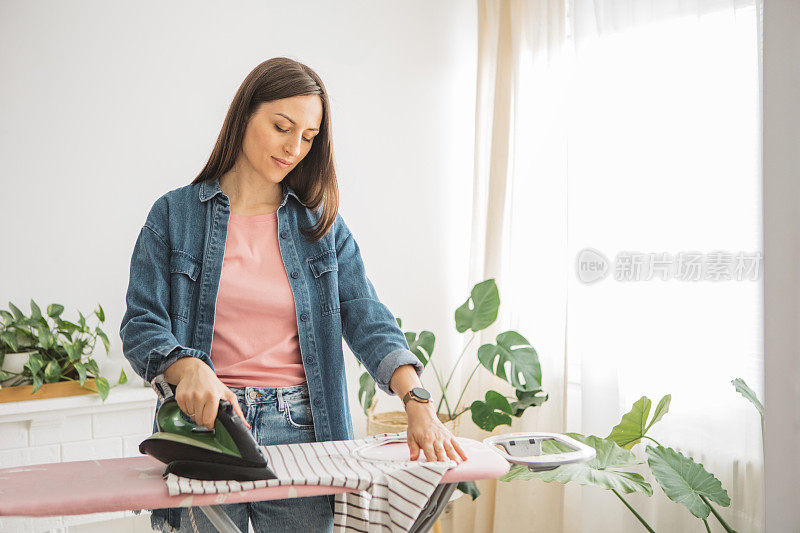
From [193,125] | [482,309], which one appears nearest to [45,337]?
[193,125]

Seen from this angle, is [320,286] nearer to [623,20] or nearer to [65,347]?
[65,347]

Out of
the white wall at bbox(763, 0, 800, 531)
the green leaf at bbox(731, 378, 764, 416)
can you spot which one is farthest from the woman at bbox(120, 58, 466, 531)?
the green leaf at bbox(731, 378, 764, 416)

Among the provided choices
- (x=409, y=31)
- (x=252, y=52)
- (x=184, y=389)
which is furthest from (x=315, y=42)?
(x=184, y=389)

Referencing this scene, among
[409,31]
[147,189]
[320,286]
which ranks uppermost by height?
[409,31]

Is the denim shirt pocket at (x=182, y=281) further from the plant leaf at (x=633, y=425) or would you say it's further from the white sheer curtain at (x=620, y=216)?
the white sheer curtain at (x=620, y=216)

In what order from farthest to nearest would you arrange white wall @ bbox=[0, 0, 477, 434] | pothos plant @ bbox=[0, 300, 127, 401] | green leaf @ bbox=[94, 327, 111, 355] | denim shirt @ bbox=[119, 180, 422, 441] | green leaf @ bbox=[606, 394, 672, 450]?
white wall @ bbox=[0, 0, 477, 434] → green leaf @ bbox=[94, 327, 111, 355] → pothos plant @ bbox=[0, 300, 127, 401] → green leaf @ bbox=[606, 394, 672, 450] → denim shirt @ bbox=[119, 180, 422, 441]

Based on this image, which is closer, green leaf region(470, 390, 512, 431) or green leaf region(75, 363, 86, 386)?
green leaf region(75, 363, 86, 386)

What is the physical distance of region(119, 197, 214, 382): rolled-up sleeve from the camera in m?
1.06

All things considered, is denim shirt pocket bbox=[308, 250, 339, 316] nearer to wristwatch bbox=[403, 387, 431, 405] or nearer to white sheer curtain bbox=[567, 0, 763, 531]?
wristwatch bbox=[403, 387, 431, 405]

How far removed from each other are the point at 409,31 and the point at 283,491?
7.75 ft

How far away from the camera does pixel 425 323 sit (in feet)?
9.64

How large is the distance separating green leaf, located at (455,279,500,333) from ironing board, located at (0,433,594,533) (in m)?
1.18

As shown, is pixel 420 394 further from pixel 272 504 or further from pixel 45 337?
pixel 45 337

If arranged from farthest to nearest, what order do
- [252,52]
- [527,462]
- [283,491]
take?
[252,52] → [527,462] → [283,491]
